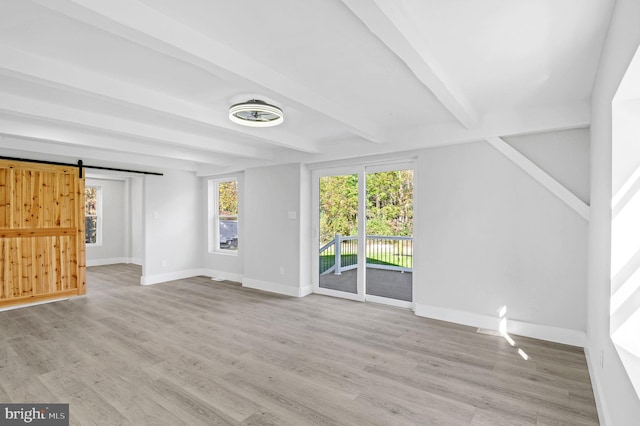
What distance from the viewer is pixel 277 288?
5730 millimetres

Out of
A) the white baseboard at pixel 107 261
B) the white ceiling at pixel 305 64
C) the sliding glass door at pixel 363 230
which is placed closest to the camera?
the white ceiling at pixel 305 64

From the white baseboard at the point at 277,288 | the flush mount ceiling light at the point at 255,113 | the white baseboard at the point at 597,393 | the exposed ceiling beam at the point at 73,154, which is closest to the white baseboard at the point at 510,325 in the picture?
the white baseboard at the point at 597,393

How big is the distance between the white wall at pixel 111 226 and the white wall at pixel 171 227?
A: 10.3 ft

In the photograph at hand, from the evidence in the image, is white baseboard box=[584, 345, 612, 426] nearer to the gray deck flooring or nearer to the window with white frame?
the gray deck flooring

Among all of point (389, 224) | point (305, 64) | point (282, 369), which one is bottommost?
point (282, 369)

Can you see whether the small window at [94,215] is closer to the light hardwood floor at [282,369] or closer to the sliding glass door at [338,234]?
the light hardwood floor at [282,369]

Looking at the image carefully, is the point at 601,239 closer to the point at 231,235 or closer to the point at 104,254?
the point at 231,235

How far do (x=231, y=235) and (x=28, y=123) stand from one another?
12.4 ft

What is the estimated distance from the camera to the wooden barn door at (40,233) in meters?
4.77

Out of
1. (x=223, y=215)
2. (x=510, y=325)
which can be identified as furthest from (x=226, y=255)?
(x=510, y=325)

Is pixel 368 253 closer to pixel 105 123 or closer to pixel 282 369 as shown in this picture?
pixel 282 369

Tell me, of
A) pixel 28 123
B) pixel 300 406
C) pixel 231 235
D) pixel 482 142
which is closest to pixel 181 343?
pixel 300 406

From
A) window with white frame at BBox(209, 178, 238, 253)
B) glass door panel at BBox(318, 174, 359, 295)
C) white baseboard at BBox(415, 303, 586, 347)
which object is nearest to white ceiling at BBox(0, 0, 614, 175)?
glass door panel at BBox(318, 174, 359, 295)

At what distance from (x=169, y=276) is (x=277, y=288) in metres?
2.50
